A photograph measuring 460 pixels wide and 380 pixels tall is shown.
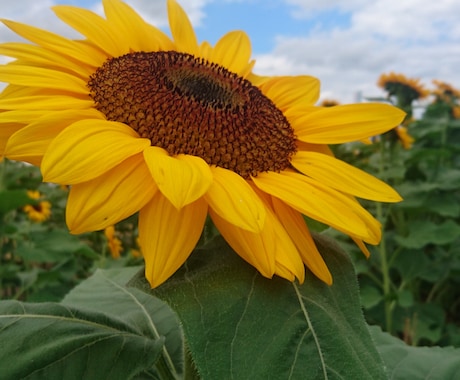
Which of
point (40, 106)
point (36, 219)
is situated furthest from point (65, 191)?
point (40, 106)

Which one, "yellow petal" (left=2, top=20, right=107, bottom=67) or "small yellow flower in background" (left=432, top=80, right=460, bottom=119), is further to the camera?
"small yellow flower in background" (left=432, top=80, right=460, bottom=119)

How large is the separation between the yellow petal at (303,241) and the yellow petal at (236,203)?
6 cm

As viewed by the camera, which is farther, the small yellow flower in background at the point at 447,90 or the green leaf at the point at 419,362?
the small yellow flower in background at the point at 447,90

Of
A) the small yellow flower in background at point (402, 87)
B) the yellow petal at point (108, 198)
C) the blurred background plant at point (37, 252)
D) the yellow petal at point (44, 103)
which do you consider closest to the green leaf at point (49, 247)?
the blurred background plant at point (37, 252)

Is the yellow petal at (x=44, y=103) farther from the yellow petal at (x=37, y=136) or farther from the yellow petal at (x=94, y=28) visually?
the yellow petal at (x=94, y=28)

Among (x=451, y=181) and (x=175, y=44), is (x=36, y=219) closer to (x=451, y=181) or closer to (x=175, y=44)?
(x=451, y=181)

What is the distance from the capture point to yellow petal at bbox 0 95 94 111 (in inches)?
30.7

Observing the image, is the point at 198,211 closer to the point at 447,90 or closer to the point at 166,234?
the point at 166,234

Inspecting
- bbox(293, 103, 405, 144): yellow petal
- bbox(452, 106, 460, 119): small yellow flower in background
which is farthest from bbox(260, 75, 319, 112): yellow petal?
bbox(452, 106, 460, 119): small yellow flower in background

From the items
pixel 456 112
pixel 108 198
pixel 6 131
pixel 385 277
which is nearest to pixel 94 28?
pixel 6 131

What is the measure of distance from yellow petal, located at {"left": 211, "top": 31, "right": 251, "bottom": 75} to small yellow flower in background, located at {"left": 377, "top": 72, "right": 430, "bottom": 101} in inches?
131

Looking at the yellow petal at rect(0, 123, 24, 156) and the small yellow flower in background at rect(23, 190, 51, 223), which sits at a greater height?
the yellow petal at rect(0, 123, 24, 156)

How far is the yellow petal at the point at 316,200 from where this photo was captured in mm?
743

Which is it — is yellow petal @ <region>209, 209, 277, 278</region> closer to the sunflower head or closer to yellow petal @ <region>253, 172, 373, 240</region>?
yellow petal @ <region>253, 172, 373, 240</region>
